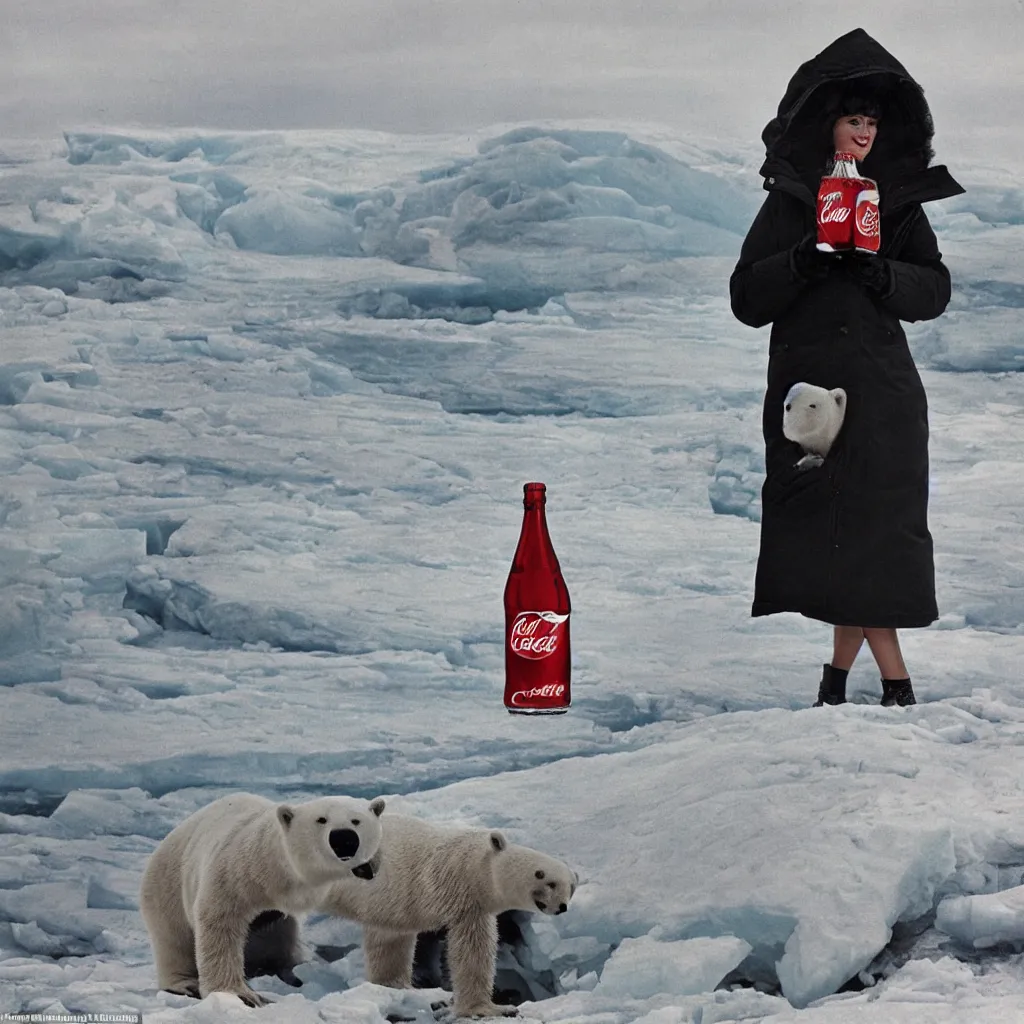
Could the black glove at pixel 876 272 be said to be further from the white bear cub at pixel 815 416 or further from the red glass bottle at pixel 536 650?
the red glass bottle at pixel 536 650

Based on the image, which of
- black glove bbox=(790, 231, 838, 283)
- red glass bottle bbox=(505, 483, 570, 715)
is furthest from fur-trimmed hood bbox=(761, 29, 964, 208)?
red glass bottle bbox=(505, 483, 570, 715)

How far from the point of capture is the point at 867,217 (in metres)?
2.20

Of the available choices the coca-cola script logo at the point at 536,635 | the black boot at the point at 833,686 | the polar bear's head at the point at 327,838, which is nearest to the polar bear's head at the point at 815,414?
the black boot at the point at 833,686

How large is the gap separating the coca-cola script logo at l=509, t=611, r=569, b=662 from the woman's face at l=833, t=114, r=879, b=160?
3.02 ft

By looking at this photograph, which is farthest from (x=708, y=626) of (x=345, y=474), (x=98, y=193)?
(x=98, y=193)

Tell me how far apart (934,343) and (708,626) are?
78 centimetres

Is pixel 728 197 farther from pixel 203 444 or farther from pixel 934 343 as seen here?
pixel 203 444

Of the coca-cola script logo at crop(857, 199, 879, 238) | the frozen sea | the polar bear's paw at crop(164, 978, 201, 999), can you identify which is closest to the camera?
the polar bear's paw at crop(164, 978, 201, 999)

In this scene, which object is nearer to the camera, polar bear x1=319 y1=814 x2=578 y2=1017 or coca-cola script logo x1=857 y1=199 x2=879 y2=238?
polar bear x1=319 y1=814 x2=578 y2=1017

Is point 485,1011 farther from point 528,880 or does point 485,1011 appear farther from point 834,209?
point 834,209

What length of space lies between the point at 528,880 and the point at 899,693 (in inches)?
37.0

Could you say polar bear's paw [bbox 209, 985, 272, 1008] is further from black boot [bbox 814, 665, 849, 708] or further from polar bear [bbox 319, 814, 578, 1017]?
black boot [bbox 814, 665, 849, 708]

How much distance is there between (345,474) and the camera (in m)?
2.88

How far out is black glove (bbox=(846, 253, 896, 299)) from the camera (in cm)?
226
